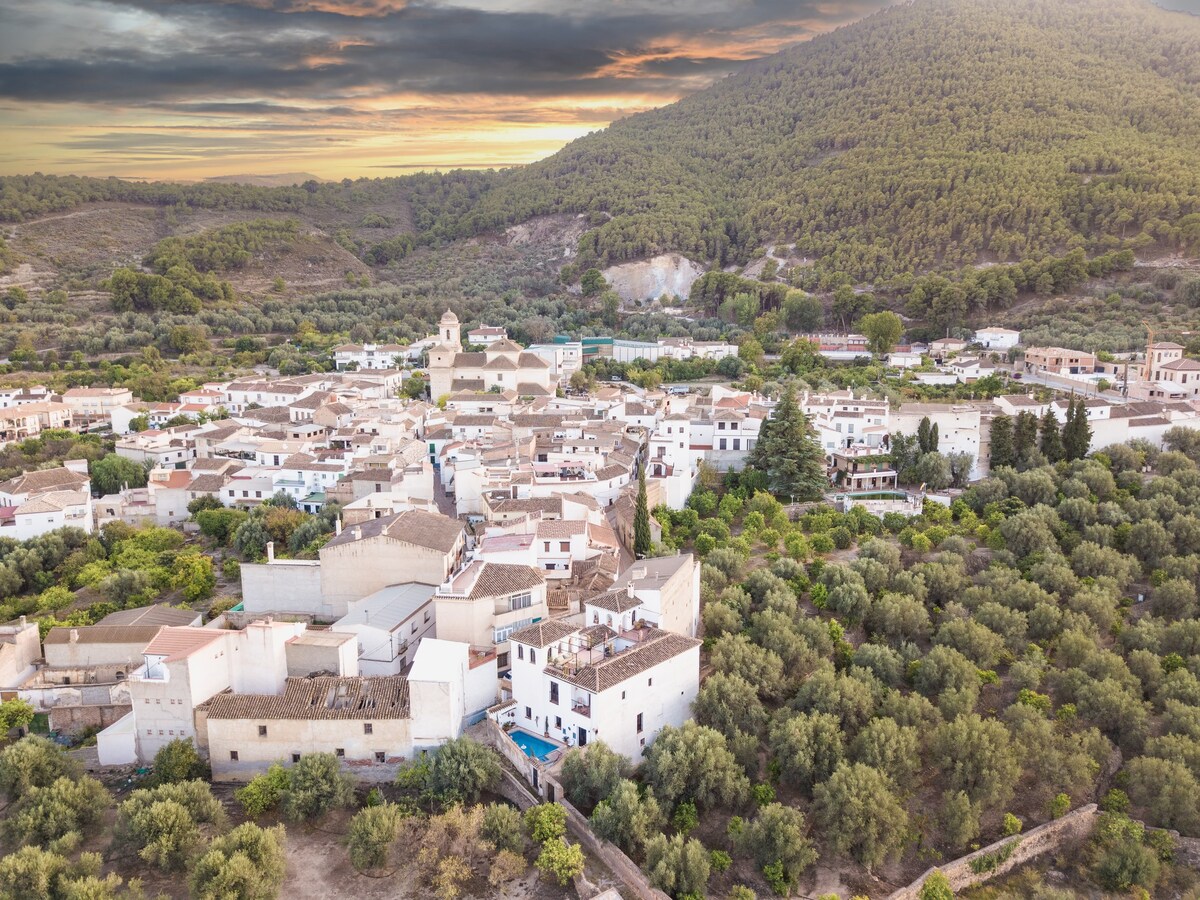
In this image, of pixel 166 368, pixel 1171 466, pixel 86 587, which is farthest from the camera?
pixel 166 368

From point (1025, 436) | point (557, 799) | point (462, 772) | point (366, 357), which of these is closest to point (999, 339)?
point (1025, 436)

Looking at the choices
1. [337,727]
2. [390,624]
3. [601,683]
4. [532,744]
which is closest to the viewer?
[601,683]

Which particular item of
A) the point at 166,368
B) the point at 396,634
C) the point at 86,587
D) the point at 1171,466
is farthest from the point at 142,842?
the point at 166,368

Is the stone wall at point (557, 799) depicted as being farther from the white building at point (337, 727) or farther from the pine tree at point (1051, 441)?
the pine tree at point (1051, 441)

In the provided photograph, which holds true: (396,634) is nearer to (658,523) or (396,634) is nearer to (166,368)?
(658,523)

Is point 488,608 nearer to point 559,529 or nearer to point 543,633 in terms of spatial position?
point 543,633
